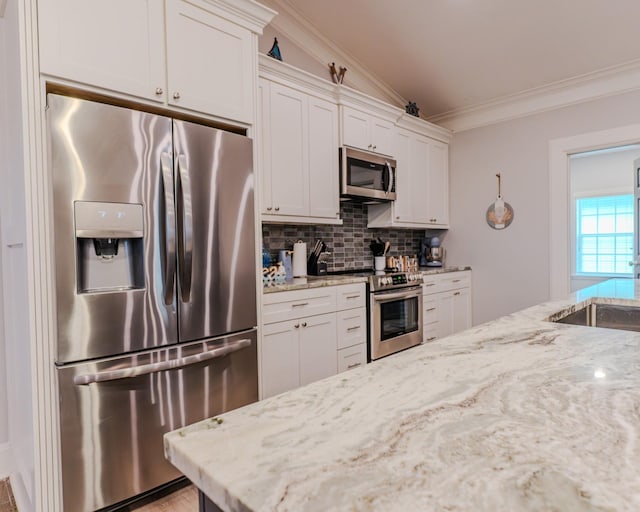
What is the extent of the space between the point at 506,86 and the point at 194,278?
3.39m

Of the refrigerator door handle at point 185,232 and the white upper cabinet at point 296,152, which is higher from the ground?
the white upper cabinet at point 296,152

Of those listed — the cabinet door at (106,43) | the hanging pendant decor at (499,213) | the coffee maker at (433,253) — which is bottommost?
the coffee maker at (433,253)

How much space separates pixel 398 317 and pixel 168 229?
2103 mm

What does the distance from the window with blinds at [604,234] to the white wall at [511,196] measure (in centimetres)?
276

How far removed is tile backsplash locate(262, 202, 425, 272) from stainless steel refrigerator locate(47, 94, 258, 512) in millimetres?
1127

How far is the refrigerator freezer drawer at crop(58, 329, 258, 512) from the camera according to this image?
1593mm

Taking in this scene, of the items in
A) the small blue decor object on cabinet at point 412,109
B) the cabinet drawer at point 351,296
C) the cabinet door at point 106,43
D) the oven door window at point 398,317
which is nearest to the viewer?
the cabinet door at point 106,43

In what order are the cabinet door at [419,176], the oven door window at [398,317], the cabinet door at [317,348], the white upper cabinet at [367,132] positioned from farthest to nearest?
the cabinet door at [419,176]
the white upper cabinet at [367,132]
the oven door window at [398,317]
the cabinet door at [317,348]

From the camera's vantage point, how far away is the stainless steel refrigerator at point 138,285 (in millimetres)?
1580

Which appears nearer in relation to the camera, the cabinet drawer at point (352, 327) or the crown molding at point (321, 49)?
the cabinet drawer at point (352, 327)

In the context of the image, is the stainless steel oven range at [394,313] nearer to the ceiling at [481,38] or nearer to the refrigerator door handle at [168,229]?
the refrigerator door handle at [168,229]

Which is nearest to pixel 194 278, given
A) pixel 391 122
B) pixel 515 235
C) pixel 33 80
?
pixel 33 80

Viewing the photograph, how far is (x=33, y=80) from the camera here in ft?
5.04

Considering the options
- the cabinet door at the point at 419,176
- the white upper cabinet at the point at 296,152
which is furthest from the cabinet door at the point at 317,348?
the cabinet door at the point at 419,176
